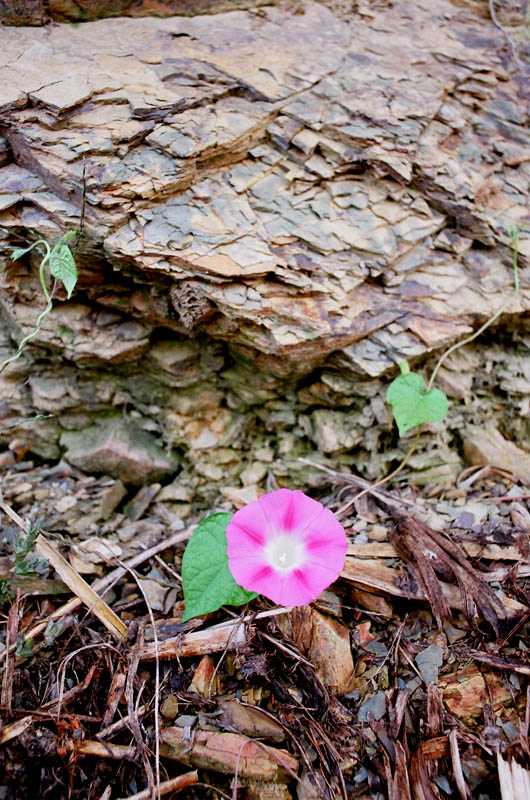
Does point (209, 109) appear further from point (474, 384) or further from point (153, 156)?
point (474, 384)

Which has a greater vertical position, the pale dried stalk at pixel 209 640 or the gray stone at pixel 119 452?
the pale dried stalk at pixel 209 640

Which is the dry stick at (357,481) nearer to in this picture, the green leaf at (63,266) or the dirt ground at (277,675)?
the dirt ground at (277,675)

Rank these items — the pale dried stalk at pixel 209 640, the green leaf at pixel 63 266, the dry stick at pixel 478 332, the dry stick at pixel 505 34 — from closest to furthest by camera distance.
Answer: the pale dried stalk at pixel 209 640
the green leaf at pixel 63 266
the dry stick at pixel 478 332
the dry stick at pixel 505 34

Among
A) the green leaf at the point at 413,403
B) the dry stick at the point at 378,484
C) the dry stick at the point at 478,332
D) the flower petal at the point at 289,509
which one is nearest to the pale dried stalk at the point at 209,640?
the flower petal at the point at 289,509

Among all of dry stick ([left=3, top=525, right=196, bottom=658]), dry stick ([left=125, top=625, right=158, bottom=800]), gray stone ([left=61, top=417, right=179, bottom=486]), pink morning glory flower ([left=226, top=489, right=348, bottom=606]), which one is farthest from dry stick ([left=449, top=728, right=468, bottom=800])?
gray stone ([left=61, top=417, right=179, bottom=486])

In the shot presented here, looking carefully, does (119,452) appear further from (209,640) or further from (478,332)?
(478,332)

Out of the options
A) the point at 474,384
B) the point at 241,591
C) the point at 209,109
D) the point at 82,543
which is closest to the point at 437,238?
the point at 474,384

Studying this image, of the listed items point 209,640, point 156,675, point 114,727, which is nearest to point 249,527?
point 209,640

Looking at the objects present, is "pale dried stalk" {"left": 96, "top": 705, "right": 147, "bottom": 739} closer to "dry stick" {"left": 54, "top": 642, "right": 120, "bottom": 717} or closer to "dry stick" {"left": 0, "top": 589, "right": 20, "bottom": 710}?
"dry stick" {"left": 54, "top": 642, "right": 120, "bottom": 717}
